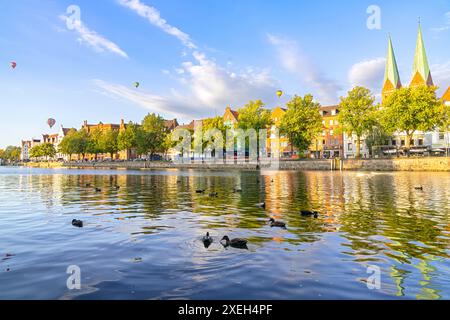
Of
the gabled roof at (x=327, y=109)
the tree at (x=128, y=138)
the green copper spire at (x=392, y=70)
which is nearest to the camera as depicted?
the gabled roof at (x=327, y=109)

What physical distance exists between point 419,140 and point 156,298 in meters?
124

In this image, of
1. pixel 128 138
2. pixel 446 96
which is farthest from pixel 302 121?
pixel 128 138

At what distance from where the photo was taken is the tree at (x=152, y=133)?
13675 centimetres

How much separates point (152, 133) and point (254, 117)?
49591 mm

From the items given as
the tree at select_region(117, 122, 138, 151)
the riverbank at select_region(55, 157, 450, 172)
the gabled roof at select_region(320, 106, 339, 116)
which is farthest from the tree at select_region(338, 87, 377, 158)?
the tree at select_region(117, 122, 138, 151)

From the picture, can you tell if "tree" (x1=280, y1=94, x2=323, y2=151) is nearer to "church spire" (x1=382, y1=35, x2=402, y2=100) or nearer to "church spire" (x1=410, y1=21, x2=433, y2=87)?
"church spire" (x1=382, y1=35, x2=402, y2=100)

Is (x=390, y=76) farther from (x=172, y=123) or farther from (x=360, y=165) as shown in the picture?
(x=172, y=123)

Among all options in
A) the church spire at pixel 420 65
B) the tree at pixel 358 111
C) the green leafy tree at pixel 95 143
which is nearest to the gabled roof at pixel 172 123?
the green leafy tree at pixel 95 143

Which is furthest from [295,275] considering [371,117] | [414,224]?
[371,117]

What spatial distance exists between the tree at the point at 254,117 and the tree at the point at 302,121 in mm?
5683

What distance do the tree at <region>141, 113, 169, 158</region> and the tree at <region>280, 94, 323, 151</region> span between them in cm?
5481

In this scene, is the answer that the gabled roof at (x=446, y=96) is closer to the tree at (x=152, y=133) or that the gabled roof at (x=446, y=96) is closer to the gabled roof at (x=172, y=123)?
the tree at (x=152, y=133)

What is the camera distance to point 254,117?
105 metres

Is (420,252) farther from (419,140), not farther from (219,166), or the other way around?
(419,140)
